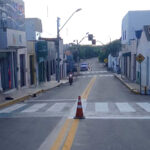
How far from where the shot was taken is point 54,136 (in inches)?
317

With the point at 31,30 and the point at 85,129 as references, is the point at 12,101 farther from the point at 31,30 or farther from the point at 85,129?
the point at 31,30

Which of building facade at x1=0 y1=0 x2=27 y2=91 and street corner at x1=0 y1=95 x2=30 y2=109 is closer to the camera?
street corner at x1=0 y1=95 x2=30 y2=109

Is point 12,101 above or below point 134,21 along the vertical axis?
below

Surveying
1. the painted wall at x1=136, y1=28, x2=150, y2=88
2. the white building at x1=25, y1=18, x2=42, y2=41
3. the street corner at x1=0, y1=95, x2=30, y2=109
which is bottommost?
the street corner at x1=0, y1=95, x2=30, y2=109

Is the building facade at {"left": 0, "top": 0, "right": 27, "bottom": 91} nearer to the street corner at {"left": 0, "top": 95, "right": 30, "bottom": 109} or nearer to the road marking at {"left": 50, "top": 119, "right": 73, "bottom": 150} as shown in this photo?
the street corner at {"left": 0, "top": 95, "right": 30, "bottom": 109}

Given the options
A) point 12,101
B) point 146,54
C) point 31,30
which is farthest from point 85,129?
point 31,30

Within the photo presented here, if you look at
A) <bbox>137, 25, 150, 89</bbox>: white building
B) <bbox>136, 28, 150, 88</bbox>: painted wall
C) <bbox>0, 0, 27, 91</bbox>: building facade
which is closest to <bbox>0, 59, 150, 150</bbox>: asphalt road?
<bbox>0, 0, 27, 91</bbox>: building facade

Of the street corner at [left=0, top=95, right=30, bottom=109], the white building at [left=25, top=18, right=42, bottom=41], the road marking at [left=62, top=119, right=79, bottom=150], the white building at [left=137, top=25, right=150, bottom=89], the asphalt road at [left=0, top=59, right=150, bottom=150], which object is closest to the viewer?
the road marking at [left=62, top=119, right=79, bottom=150]

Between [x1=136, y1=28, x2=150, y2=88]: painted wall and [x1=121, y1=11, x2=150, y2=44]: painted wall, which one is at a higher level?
[x1=121, y1=11, x2=150, y2=44]: painted wall

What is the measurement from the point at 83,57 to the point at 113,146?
386 feet

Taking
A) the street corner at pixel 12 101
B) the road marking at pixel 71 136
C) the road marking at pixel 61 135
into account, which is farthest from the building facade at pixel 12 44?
the road marking at pixel 71 136

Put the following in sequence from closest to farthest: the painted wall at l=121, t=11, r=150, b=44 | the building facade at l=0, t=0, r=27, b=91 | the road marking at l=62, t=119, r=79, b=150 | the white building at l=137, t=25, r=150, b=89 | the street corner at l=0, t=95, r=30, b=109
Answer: the road marking at l=62, t=119, r=79, b=150 → the street corner at l=0, t=95, r=30, b=109 → the building facade at l=0, t=0, r=27, b=91 → the white building at l=137, t=25, r=150, b=89 → the painted wall at l=121, t=11, r=150, b=44

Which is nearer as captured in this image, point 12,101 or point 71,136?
point 71,136

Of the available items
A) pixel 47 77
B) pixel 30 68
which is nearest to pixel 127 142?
pixel 30 68
